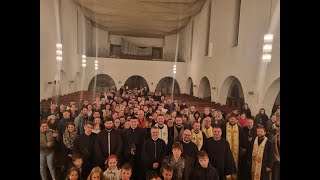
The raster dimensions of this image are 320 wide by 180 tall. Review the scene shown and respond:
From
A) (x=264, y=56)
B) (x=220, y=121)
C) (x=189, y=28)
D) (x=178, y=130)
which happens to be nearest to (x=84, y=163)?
(x=178, y=130)

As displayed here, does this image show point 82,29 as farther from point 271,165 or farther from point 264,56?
point 271,165

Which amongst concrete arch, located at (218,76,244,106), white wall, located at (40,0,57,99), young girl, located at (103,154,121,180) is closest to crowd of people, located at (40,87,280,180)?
young girl, located at (103,154,121,180)

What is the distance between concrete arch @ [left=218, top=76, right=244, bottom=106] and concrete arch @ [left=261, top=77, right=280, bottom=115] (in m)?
0.37

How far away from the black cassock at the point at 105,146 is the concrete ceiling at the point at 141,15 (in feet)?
5.57

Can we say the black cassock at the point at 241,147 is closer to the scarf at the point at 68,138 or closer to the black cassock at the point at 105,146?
the black cassock at the point at 105,146

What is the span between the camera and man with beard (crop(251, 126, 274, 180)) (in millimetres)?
4547

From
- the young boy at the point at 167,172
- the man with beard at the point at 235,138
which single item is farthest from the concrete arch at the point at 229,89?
the young boy at the point at 167,172

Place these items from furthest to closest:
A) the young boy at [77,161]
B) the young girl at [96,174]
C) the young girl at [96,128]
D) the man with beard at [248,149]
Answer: the man with beard at [248,149]
the young girl at [96,128]
the young boy at [77,161]
the young girl at [96,174]

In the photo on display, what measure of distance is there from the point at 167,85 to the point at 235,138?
4.74ft

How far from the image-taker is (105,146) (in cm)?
446

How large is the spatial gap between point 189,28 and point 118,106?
177 centimetres

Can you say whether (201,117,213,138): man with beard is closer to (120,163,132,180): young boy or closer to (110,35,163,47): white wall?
(120,163,132,180): young boy

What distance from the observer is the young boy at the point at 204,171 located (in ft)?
14.1

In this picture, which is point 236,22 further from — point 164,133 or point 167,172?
point 167,172
